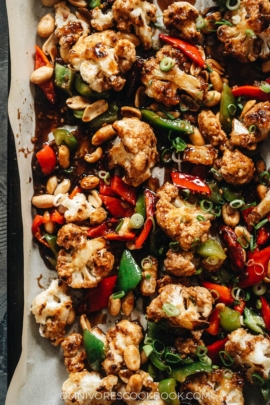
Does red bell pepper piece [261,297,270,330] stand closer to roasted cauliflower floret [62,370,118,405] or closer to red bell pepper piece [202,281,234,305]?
red bell pepper piece [202,281,234,305]

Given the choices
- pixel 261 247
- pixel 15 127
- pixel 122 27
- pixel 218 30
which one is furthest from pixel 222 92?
pixel 15 127

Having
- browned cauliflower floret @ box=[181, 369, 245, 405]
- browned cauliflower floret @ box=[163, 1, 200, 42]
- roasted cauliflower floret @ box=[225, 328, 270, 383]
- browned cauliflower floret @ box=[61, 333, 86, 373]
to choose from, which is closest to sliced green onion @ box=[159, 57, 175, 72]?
browned cauliflower floret @ box=[163, 1, 200, 42]

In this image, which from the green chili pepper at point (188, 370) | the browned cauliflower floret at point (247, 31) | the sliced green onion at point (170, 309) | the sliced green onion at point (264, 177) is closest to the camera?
the sliced green onion at point (170, 309)

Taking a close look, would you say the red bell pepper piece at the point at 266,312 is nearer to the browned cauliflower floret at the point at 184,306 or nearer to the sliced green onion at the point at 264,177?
the browned cauliflower floret at the point at 184,306

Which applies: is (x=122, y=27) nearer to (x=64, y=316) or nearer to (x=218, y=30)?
(x=218, y=30)

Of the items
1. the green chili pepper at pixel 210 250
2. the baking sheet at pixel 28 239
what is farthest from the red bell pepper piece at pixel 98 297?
the green chili pepper at pixel 210 250

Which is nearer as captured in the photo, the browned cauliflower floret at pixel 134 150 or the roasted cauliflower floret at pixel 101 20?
the browned cauliflower floret at pixel 134 150

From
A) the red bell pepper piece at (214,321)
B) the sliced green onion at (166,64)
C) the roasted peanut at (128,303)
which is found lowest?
the red bell pepper piece at (214,321)
